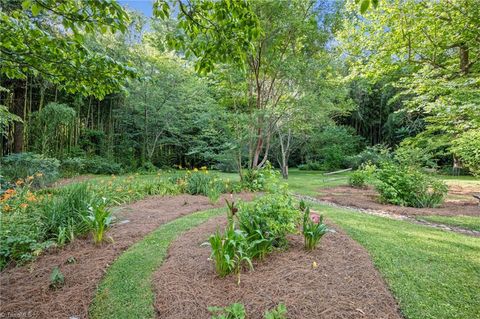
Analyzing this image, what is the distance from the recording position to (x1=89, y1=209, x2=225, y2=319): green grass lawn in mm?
1845

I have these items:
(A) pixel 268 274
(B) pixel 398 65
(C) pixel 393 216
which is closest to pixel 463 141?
(B) pixel 398 65

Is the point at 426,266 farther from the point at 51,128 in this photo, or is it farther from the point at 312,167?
the point at 312,167

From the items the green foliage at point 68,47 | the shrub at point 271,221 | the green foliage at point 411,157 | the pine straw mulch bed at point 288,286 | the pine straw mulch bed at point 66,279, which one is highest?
the green foliage at point 68,47

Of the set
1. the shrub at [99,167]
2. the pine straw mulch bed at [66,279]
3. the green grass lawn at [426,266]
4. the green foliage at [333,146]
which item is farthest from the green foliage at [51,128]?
the green foliage at [333,146]

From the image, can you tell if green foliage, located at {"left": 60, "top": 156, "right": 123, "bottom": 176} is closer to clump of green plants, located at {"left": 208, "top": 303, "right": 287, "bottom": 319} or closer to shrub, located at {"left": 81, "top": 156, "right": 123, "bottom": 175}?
shrub, located at {"left": 81, "top": 156, "right": 123, "bottom": 175}

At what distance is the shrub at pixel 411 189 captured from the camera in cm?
582

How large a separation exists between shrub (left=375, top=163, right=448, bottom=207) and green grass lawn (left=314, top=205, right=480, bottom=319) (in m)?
2.19

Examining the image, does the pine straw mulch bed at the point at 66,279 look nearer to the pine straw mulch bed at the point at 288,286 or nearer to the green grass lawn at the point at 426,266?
the pine straw mulch bed at the point at 288,286

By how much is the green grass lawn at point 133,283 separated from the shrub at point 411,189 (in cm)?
521

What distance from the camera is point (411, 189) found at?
19.5 ft

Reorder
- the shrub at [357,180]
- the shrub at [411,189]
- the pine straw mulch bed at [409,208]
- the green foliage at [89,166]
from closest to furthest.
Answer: the pine straw mulch bed at [409,208] < the shrub at [411,189] < the shrub at [357,180] < the green foliage at [89,166]

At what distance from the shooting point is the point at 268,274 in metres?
2.21

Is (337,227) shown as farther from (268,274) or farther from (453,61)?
(453,61)

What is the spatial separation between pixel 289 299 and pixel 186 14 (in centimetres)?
235
